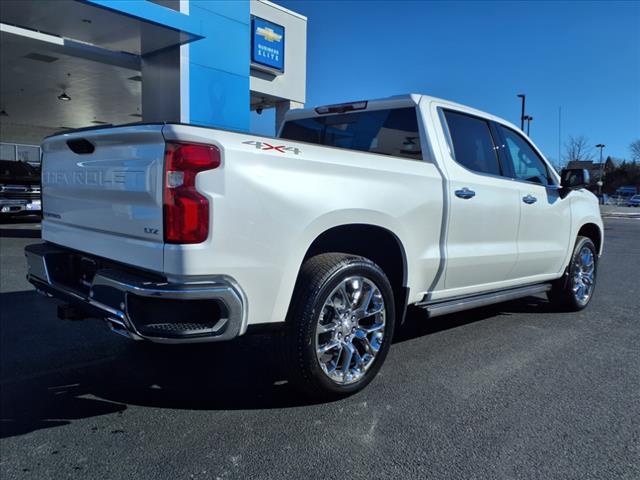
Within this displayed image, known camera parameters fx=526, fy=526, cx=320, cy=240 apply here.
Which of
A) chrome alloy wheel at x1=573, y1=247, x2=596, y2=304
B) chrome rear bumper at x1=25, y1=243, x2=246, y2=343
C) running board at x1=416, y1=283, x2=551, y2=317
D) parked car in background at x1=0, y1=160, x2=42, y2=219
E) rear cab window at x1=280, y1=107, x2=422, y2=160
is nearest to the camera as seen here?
chrome rear bumper at x1=25, y1=243, x2=246, y2=343

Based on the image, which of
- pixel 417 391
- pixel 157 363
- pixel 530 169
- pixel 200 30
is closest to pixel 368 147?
pixel 530 169

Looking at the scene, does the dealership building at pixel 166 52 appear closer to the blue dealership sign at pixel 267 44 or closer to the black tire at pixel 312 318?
the blue dealership sign at pixel 267 44

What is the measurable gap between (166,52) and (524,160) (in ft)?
33.4

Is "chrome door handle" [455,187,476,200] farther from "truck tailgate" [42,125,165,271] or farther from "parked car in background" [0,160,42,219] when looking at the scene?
"parked car in background" [0,160,42,219]

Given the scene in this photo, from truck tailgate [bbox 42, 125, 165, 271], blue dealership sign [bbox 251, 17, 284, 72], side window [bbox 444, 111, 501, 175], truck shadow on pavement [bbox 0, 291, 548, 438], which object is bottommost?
truck shadow on pavement [bbox 0, 291, 548, 438]

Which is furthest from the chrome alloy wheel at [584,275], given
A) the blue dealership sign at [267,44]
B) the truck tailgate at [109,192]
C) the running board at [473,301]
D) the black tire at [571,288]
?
the blue dealership sign at [267,44]

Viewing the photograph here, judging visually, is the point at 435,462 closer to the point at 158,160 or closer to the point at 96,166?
the point at 158,160

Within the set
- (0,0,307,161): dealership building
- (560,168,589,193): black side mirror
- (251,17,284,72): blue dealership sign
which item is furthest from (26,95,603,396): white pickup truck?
(251,17,284,72): blue dealership sign

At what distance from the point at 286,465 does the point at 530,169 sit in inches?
149

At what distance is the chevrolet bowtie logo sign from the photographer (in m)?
16.9

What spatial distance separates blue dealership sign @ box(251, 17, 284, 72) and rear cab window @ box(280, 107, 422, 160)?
12798 mm

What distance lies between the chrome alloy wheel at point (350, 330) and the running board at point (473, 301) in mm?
608

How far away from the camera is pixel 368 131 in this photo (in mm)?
4473

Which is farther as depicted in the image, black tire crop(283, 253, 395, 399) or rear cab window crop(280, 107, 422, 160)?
rear cab window crop(280, 107, 422, 160)
